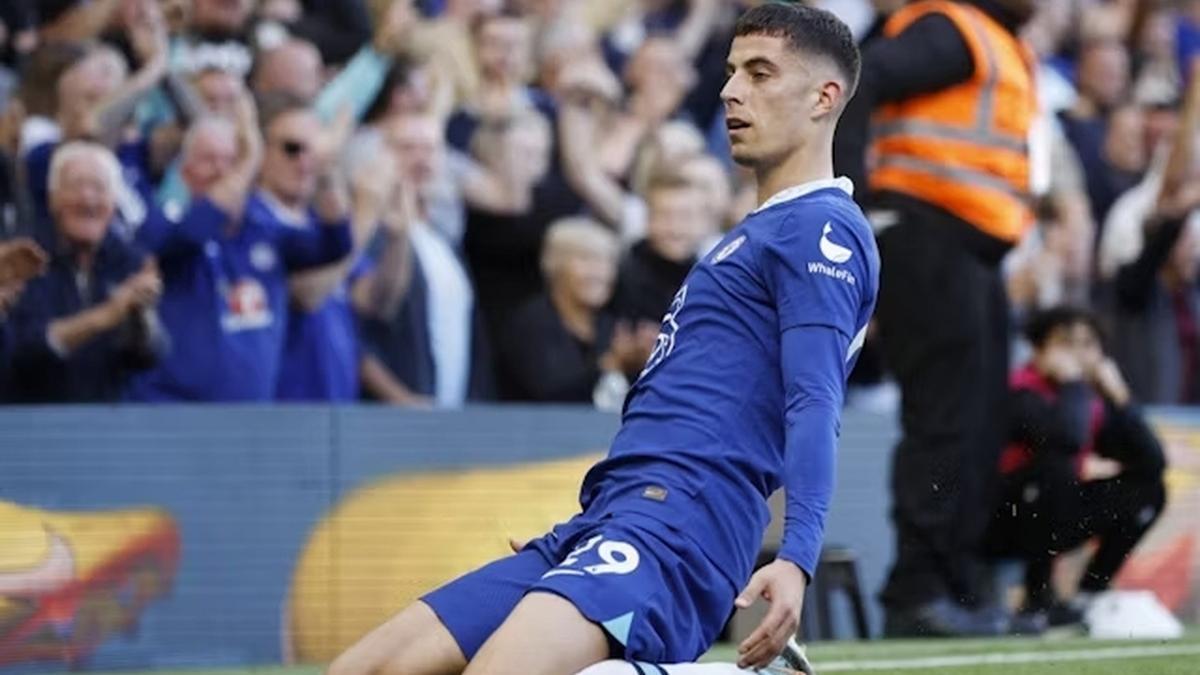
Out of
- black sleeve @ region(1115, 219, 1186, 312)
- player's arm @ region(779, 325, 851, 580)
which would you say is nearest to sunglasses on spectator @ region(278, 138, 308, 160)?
black sleeve @ region(1115, 219, 1186, 312)

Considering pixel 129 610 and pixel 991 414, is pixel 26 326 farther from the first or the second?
pixel 991 414

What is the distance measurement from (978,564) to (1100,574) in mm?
1057

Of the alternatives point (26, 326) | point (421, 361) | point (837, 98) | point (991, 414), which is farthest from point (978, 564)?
point (837, 98)

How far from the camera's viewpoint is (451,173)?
36.2 ft

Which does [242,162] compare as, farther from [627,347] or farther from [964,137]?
[964,137]

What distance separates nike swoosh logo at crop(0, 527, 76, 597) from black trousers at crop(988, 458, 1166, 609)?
3.77 m

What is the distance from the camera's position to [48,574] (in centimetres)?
897

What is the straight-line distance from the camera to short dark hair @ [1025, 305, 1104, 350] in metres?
10.9

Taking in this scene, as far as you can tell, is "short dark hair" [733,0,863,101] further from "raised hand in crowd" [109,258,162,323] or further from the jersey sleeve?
"raised hand in crowd" [109,258,162,323]

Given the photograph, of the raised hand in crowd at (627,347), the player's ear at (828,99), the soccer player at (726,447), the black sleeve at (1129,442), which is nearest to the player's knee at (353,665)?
the soccer player at (726,447)

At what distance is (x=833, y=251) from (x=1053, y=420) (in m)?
5.84

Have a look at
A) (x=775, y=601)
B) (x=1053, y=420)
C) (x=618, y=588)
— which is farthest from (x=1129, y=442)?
(x=775, y=601)

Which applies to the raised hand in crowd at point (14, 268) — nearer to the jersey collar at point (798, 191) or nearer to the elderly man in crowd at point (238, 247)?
the elderly man in crowd at point (238, 247)

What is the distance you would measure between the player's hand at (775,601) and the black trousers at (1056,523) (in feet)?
19.1
